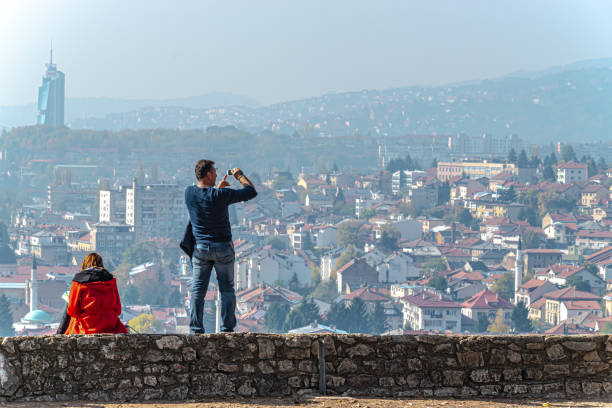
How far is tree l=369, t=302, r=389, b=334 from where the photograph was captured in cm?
4359

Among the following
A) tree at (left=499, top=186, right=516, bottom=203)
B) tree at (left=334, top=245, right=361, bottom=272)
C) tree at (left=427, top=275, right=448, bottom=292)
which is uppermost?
tree at (left=499, top=186, right=516, bottom=203)

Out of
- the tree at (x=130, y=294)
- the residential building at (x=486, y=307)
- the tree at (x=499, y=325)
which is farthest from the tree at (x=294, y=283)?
the tree at (x=499, y=325)

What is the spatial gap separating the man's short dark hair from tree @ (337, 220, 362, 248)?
57.4 meters

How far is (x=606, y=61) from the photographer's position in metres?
134

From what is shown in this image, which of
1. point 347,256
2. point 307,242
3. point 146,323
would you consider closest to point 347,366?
point 146,323

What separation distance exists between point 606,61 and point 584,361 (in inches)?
5433

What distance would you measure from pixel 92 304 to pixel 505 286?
47.5m

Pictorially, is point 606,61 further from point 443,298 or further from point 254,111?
point 443,298

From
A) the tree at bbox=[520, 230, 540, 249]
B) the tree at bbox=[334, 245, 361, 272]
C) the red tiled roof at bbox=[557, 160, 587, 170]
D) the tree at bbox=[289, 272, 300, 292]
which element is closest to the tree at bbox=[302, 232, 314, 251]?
the tree at bbox=[334, 245, 361, 272]

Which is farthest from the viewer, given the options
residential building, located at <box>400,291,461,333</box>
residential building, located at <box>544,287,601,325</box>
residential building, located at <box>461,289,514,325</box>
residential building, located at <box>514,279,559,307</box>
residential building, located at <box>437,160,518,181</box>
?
residential building, located at <box>437,160,518,181</box>

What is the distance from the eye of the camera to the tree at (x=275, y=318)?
43.1 m

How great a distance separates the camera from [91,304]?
2309 mm

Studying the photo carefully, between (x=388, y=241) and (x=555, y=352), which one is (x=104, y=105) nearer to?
(x=388, y=241)

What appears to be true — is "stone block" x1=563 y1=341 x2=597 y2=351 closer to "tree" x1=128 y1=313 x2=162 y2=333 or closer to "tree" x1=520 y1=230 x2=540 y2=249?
"tree" x1=128 y1=313 x2=162 y2=333
